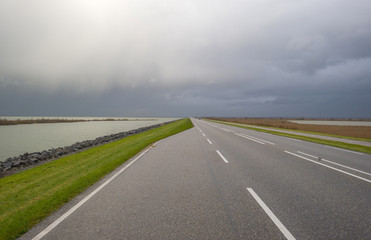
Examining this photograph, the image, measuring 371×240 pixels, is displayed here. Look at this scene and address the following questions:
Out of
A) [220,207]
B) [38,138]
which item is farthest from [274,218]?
[38,138]

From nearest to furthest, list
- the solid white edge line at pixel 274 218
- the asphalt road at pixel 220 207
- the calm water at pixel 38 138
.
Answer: the solid white edge line at pixel 274 218 → the asphalt road at pixel 220 207 → the calm water at pixel 38 138

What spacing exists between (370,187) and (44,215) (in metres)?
7.83

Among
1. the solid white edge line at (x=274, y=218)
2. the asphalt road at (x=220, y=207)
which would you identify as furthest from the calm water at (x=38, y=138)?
the solid white edge line at (x=274, y=218)

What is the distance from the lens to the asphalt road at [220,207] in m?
3.17

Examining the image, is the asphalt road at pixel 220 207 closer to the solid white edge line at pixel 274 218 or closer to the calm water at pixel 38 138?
the solid white edge line at pixel 274 218

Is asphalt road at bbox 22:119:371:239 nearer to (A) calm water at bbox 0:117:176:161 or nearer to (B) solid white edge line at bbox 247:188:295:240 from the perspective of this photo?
(B) solid white edge line at bbox 247:188:295:240

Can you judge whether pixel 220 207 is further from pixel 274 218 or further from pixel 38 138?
pixel 38 138

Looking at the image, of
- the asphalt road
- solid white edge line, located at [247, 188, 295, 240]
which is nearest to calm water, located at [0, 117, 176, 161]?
the asphalt road

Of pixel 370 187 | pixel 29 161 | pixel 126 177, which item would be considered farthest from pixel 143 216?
pixel 29 161

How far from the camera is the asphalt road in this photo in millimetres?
3166

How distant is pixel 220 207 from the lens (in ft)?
13.2

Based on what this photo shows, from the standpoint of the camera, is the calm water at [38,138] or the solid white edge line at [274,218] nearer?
the solid white edge line at [274,218]

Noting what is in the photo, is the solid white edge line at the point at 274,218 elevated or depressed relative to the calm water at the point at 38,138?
depressed

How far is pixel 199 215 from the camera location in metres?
3.69
